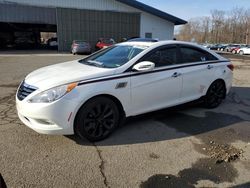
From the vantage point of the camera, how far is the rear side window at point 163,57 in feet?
16.2

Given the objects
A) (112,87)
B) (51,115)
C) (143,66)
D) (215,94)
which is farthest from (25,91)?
(215,94)

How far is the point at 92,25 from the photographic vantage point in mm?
31078

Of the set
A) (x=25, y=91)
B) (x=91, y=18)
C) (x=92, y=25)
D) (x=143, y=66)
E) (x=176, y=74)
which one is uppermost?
(x=91, y=18)

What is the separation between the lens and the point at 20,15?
96.5 feet

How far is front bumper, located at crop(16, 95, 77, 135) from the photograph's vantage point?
385cm

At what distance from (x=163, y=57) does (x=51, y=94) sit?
90.2 inches

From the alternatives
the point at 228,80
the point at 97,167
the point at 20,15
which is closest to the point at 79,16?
the point at 20,15

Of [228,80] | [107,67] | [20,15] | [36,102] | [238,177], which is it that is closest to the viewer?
[238,177]

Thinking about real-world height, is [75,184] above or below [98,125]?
→ below

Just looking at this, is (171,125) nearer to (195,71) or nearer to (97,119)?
(195,71)

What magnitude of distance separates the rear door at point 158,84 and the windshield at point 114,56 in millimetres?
277

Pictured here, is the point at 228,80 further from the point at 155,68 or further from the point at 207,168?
the point at 207,168

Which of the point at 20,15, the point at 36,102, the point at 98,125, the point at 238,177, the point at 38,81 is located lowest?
the point at 238,177

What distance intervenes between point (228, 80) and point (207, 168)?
3420 mm
